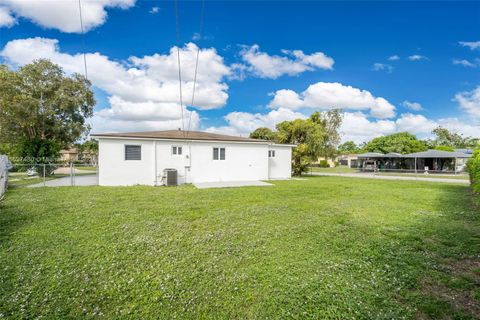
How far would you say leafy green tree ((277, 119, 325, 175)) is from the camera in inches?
798

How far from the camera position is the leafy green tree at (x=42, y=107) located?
17.6m

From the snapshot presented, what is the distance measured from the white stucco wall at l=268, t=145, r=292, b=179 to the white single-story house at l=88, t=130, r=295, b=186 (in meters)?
A: 0.73

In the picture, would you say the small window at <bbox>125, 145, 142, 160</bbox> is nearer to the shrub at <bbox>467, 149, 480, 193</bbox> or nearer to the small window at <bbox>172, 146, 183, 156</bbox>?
the small window at <bbox>172, 146, 183, 156</bbox>

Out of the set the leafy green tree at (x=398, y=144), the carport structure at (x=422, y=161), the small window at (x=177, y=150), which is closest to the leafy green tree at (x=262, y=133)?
the carport structure at (x=422, y=161)

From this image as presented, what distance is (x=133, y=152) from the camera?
41.7 feet

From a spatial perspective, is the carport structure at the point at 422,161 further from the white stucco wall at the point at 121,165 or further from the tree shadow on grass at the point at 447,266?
the white stucco wall at the point at 121,165

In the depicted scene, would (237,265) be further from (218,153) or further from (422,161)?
(422,161)

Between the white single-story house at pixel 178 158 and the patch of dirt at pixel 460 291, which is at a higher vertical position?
the white single-story house at pixel 178 158

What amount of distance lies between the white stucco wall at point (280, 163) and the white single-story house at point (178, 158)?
731mm

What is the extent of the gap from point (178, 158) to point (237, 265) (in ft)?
35.9

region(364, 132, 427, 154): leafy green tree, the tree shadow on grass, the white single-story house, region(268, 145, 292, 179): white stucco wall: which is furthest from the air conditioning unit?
region(364, 132, 427, 154): leafy green tree

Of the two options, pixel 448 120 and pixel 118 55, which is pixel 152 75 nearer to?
pixel 118 55

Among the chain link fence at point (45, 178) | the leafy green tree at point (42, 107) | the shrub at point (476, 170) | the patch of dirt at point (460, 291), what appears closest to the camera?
the patch of dirt at point (460, 291)

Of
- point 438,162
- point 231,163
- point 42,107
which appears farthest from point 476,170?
point 438,162
